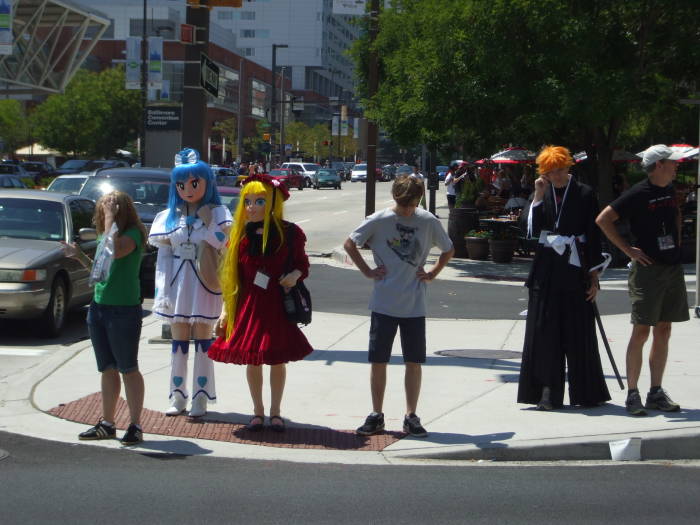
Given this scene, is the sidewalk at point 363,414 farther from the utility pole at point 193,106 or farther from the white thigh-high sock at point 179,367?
the utility pole at point 193,106

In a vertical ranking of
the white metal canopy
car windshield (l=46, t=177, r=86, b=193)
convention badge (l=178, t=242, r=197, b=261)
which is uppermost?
the white metal canopy

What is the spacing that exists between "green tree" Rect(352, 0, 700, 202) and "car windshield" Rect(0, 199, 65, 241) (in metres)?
10.3

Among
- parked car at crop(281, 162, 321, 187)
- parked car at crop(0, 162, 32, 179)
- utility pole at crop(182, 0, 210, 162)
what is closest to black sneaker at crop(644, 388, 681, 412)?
utility pole at crop(182, 0, 210, 162)

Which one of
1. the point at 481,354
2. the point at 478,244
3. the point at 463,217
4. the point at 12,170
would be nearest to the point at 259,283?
the point at 481,354

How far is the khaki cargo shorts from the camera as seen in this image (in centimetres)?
739

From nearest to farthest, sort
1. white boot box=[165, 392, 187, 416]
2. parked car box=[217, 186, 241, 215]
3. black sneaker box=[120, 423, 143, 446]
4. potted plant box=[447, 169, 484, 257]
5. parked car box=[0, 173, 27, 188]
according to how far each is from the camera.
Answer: black sneaker box=[120, 423, 143, 446], white boot box=[165, 392, 187, 416], parked car box=[217, 186, 241, 215], potted plant box=[447, 169, 484, 257], parked car box=[0, 173, 27, 188]

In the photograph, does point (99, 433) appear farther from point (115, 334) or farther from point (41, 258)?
point (41, 258)

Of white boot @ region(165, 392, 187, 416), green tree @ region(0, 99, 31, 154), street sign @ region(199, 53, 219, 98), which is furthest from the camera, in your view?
green tree @ region(0, 99, 31, 154)

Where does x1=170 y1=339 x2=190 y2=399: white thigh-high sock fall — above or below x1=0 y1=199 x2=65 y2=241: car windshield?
below

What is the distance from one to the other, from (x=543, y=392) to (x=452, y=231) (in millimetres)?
15266

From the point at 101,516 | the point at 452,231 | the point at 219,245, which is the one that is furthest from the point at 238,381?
the point at 452,231

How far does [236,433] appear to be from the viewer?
7273 mm

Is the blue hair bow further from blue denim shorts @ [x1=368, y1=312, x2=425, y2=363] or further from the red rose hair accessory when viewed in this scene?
blue denim shorts @ [x1=368, y1=312, x2=425, y2=363]

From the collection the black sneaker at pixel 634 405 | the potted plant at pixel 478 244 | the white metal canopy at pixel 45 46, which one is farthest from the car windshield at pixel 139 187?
the white metal canopy at pixel 45 46
